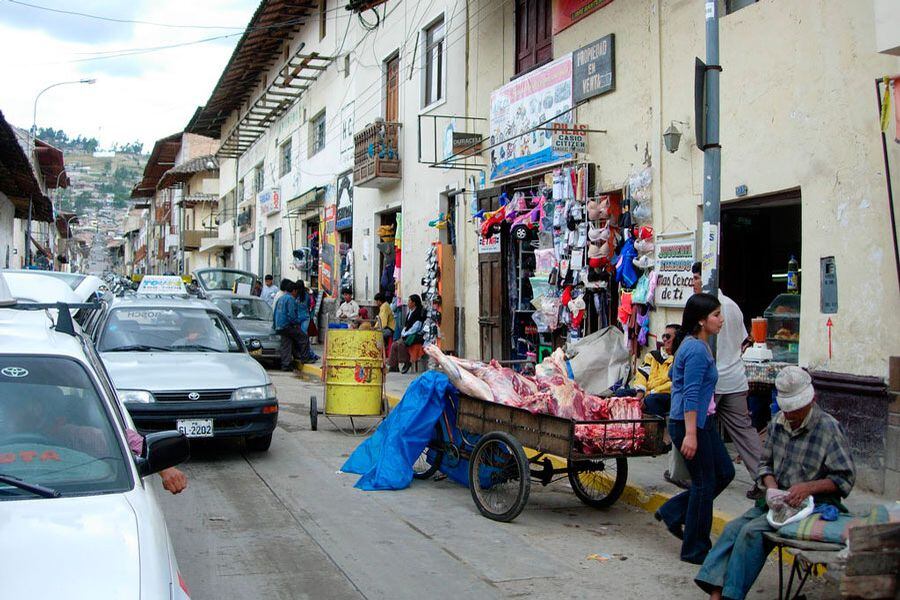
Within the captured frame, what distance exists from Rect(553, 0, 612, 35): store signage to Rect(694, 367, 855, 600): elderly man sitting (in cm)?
814

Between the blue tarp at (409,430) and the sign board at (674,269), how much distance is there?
11.4ft

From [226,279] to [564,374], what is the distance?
66.2ft

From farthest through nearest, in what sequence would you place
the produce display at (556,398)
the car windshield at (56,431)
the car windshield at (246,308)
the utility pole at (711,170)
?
the car windshield at (246,308)
the utility pole at (711,170)
the produce display at (556,398)
the car windshield at (56,431)

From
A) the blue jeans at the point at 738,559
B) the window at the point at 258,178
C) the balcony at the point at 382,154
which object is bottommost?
the blue jeans at the point at 738,559

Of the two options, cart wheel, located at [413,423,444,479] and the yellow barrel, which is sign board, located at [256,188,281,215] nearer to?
the yellow barrel

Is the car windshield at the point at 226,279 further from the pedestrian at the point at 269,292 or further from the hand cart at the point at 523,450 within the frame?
the hand cart at the point at 523,450

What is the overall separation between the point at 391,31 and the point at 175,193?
47.8 m

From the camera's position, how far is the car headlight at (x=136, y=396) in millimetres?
8266

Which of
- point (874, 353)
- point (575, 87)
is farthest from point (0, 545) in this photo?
point (575, 87)

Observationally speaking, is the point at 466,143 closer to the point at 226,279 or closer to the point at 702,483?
the point at 702,483

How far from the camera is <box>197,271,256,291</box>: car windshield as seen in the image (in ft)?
84.4

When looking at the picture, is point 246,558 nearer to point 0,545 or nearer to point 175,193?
point 0,545

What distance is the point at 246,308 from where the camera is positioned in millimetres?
20531

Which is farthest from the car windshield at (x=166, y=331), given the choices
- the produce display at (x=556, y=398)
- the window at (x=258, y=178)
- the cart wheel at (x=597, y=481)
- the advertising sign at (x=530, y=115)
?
the window at (x=258, y=178)
